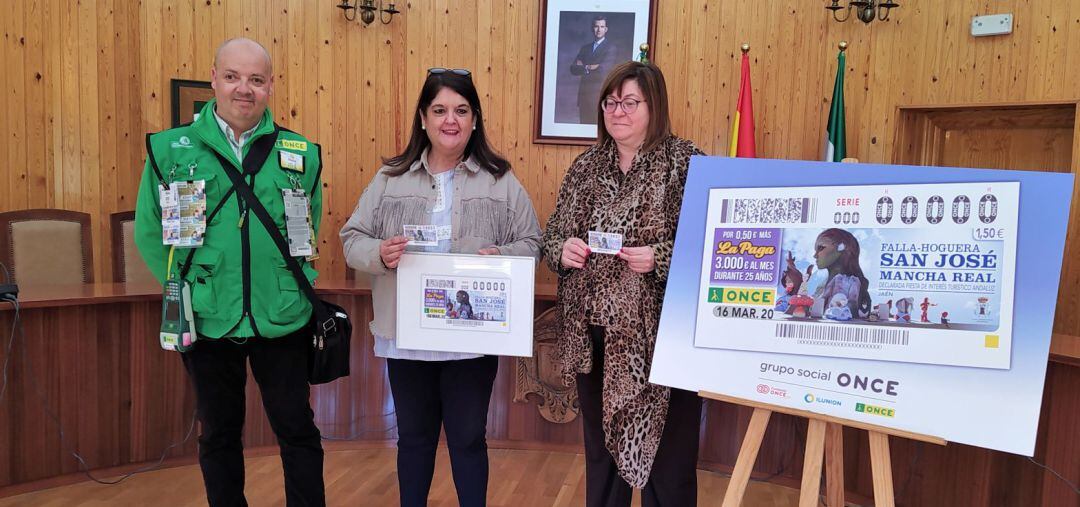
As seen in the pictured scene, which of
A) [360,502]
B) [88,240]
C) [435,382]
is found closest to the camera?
[435,382]

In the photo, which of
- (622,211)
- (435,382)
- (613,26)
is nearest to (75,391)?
Result: (435,382)

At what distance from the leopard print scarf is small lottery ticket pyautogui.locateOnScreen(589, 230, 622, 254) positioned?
4 centimetres

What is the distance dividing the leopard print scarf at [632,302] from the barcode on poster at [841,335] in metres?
0.36

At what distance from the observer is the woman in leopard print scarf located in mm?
1856

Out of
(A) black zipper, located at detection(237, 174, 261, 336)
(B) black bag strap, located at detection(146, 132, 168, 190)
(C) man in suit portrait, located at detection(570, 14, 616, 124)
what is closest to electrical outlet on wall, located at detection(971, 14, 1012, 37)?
(C) man in suit portrait, located at detection(570, 14, 616, 124)

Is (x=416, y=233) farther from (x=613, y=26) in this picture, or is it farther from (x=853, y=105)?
(x=853, y=105)

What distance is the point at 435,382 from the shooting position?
2.11 metres

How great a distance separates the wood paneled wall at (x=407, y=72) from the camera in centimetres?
395

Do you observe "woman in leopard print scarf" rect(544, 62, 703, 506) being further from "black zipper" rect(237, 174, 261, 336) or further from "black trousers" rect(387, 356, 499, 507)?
"black zipper" rect(237, 174, 261, 336)

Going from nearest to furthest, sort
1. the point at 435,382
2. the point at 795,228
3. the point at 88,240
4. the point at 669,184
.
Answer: the point at 795,228, the point at 669,184, the point at 435,382, the point at 88,240

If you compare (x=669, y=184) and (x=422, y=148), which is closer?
(x=669, y=184)

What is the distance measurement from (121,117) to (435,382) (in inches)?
130

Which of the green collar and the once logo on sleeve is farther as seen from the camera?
the once logo on sleeve

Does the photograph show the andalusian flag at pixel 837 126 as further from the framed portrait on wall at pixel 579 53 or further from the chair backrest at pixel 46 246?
the chair backrest at pixel 46 246
